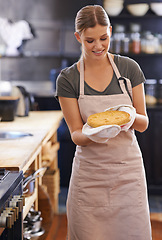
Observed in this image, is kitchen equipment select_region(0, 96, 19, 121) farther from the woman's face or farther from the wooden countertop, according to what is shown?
the woman's face

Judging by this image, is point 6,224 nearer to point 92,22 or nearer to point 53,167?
point 92,22

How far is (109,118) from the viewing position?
1825 mm

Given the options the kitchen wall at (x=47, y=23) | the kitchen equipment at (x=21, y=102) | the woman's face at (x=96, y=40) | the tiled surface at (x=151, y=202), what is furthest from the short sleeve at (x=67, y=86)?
the kitchen wall at (x=47, y=23)

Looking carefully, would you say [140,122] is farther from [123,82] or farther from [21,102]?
[21,102]

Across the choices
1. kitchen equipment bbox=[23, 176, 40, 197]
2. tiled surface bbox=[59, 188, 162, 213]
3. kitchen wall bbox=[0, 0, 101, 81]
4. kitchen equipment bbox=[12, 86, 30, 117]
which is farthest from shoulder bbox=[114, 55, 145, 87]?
kitchen wall bbox=[0, 0, 101, 81]

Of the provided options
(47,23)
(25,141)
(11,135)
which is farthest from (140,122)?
(47,23)

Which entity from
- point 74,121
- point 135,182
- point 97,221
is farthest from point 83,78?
point 97,221

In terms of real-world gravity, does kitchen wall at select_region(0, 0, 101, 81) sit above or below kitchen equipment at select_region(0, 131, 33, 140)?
above

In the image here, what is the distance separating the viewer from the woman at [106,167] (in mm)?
1984

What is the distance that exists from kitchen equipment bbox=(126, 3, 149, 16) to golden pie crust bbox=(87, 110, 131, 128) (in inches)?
124

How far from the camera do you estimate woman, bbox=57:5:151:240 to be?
78.1 inches

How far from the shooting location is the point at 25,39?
200 inches

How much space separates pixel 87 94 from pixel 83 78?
9 cm

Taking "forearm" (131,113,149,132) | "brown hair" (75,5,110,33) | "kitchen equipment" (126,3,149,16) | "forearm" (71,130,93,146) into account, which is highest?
"kitchen equipment" (126,3,149,16)
